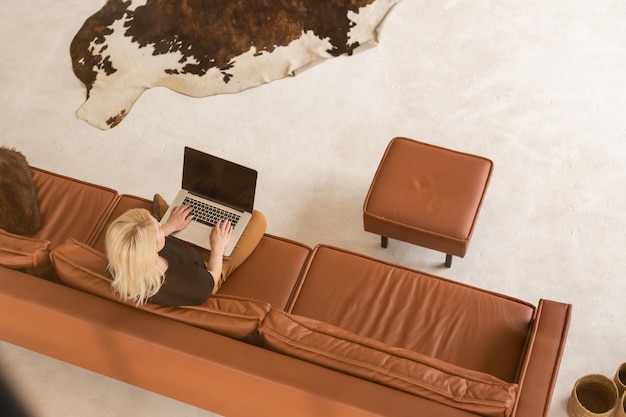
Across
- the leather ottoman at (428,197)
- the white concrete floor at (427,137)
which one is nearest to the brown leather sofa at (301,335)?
the leather ottoman at (428,197)

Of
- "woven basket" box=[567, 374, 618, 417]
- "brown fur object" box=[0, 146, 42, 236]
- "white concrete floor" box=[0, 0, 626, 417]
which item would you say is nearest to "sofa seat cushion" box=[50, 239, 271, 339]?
"brown fur object" box=[0, 146, 42, 236]

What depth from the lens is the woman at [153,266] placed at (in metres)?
2.48

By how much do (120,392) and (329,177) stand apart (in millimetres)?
1594

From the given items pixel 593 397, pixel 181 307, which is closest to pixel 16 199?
pixel 181 307

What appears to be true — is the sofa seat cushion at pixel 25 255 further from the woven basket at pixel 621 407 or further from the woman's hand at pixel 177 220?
the woven basket at pixel 621 407

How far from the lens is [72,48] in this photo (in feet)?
15.6

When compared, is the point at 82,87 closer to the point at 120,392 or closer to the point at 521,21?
the point at 120,392

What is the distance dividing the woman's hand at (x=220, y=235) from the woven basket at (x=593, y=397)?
1620 millimetres

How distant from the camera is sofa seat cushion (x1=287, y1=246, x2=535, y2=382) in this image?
9.14 ft

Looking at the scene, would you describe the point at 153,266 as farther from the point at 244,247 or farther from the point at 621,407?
the point at 621,407

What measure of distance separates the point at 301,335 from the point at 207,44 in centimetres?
273

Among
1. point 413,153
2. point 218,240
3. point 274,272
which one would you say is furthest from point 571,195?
point 218,240

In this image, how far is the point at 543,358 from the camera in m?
2.44

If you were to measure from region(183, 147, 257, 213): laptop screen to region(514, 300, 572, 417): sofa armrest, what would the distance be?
4.34 ft
